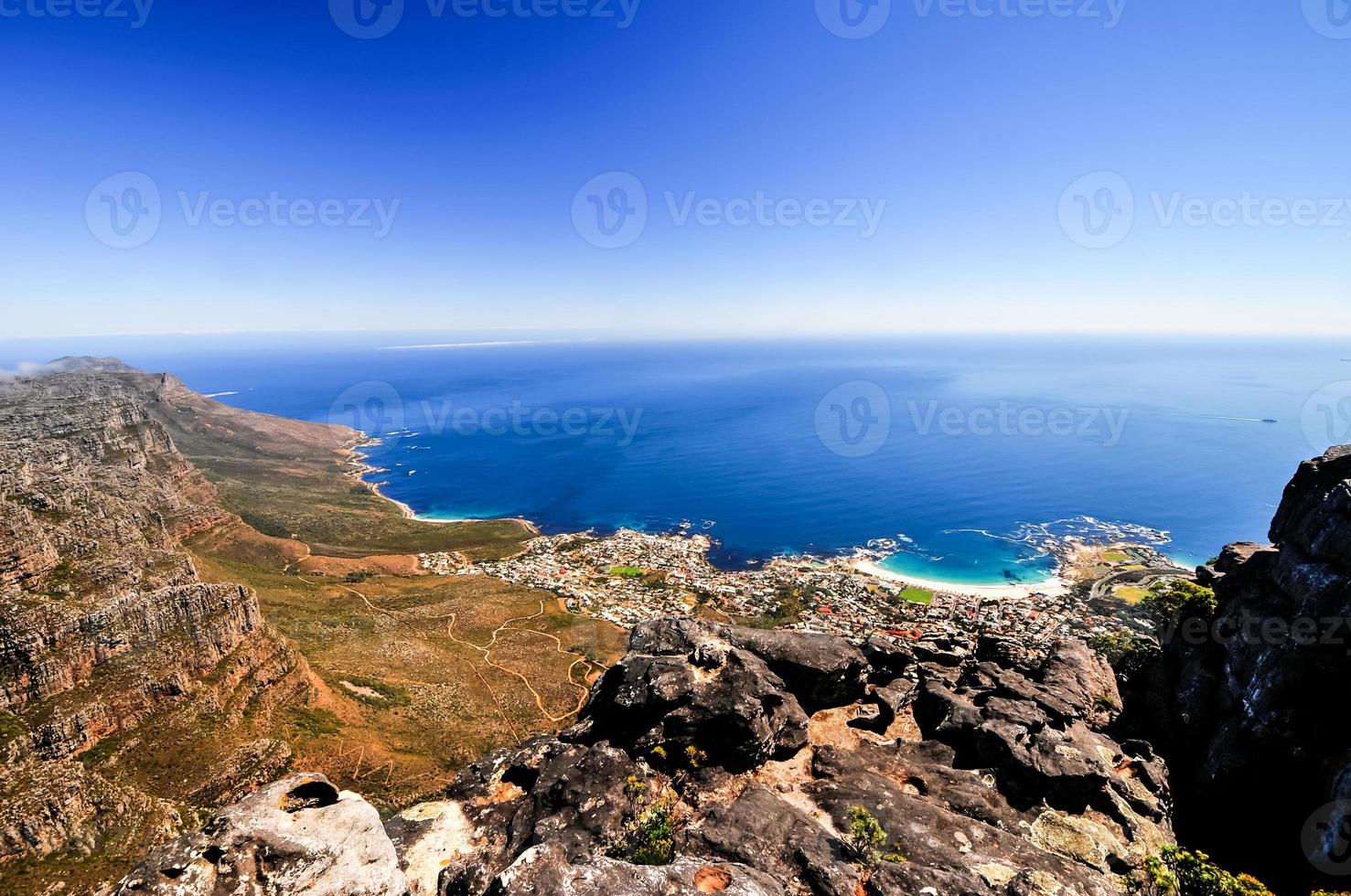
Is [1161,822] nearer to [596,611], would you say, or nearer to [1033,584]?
[596,611]

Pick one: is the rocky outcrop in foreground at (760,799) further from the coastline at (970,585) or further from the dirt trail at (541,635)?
the coastline at (970,585)

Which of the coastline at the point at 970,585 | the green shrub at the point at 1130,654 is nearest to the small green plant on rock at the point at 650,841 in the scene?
the green shrub at the point at 1130,654

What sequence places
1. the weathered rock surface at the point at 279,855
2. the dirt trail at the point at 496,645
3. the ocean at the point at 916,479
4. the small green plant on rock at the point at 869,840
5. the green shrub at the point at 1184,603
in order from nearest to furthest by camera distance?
the weathered rock surface at the point at 279,855 → the small green plant on rock at the point at 869,840 → the green shrub at the point at 1184,603 → the dirt trail at the point at 496,645 → the ocean at the point at 916,479

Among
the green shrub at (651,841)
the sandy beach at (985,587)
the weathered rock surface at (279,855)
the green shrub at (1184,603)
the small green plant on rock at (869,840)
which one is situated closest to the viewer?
the weathered rock surface at (279,855)

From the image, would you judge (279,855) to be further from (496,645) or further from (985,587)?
(985,587)

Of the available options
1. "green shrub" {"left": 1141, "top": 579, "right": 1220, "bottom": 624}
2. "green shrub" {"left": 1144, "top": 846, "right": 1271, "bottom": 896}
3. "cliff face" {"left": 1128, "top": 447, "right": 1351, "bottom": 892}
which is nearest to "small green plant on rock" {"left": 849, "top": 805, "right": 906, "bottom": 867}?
"green shrub" {"left": 1144, "top": 846, "right": 1271, "bottom": 896}

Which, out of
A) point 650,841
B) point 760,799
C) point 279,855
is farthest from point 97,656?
point 760,799

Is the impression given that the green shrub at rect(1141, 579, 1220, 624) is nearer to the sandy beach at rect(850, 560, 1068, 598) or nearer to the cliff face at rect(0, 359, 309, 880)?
the sandy beach at rect(850, 560, 1068, 598)
